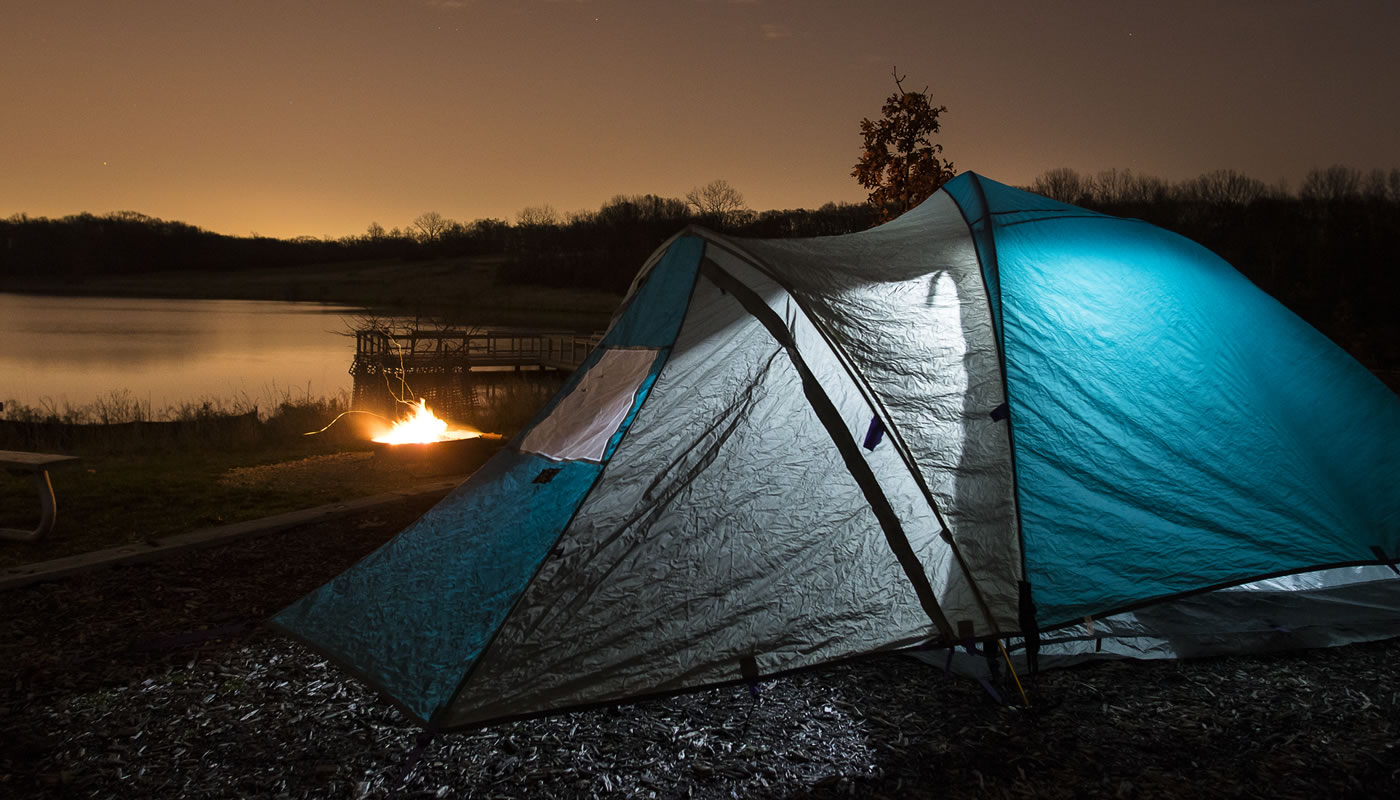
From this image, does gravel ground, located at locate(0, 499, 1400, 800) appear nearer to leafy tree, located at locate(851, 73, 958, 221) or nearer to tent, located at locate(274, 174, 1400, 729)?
tent, located at locate(274, 174, 1400, 729)

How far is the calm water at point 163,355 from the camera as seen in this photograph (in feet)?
102

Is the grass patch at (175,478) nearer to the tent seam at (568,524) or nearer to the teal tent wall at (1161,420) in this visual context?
the tent seam at (568,524)

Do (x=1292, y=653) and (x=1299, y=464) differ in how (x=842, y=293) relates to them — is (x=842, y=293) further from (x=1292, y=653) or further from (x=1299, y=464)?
(x=1292, y=653)

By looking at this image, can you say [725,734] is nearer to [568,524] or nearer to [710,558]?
[710,558]

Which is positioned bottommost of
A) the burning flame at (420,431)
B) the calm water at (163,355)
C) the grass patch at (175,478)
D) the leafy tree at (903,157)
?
the calm water at (163,355)

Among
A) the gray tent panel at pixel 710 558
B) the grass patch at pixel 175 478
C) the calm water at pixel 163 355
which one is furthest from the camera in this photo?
the calm water at pixel 163 355

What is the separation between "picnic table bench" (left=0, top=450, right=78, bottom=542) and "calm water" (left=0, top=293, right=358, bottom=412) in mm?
6777

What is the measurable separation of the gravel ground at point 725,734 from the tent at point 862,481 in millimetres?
186

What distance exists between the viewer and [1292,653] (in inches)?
152

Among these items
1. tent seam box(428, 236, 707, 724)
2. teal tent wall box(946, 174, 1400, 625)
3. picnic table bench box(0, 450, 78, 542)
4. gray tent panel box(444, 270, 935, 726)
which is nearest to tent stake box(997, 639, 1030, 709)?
teal tent wall box(946, 174, 1400, 625)

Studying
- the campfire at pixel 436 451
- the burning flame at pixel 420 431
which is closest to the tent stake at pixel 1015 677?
the campfire at pixel 436 451

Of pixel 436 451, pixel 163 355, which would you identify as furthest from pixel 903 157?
pixel 163 355

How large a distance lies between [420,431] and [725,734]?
633 cm

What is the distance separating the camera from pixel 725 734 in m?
3.09
